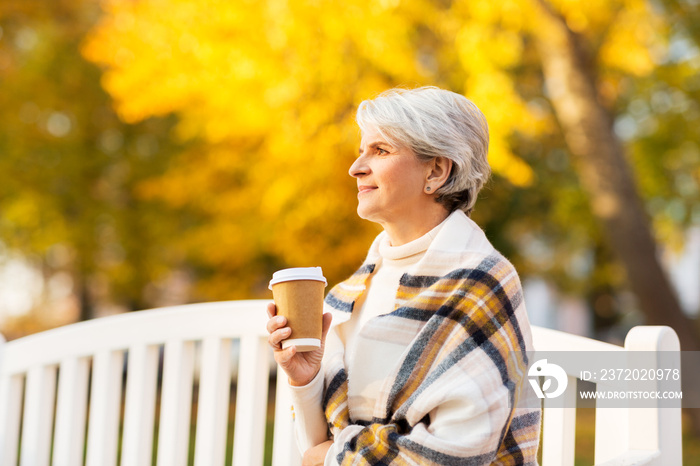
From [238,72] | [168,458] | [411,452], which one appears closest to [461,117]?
[411,452]

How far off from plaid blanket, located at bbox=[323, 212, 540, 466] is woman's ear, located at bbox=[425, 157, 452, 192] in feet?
0.32

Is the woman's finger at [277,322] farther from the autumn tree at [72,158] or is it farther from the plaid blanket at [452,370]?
the autumn tree at [72,158]

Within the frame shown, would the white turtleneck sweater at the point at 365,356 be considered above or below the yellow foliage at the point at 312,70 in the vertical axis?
below

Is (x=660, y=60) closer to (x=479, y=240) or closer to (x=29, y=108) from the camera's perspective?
(x=479, y=240)

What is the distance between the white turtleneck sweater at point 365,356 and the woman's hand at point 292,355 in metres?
0.03

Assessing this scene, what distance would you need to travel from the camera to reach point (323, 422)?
78.0 inches

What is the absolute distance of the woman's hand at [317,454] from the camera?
1917 mm

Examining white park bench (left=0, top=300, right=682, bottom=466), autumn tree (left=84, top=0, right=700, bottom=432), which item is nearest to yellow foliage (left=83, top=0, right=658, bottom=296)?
autumn tree (left=84, top=0, right=700, bottom=432)

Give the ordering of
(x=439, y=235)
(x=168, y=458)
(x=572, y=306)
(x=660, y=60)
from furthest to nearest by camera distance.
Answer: (x=572, y=306) → (x=660, y=60) → (x=168, y=458) → (x=439, y=235)

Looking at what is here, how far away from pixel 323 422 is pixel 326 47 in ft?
16.3

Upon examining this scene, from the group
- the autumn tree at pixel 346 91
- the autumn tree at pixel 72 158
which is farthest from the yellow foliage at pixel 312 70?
the autumn tree at pixel 72 158

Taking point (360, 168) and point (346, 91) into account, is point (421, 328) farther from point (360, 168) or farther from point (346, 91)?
point (346, 91)

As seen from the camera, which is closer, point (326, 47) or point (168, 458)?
point (168, 458)

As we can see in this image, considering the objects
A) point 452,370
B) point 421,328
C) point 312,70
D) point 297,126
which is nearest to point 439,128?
point 421,328
